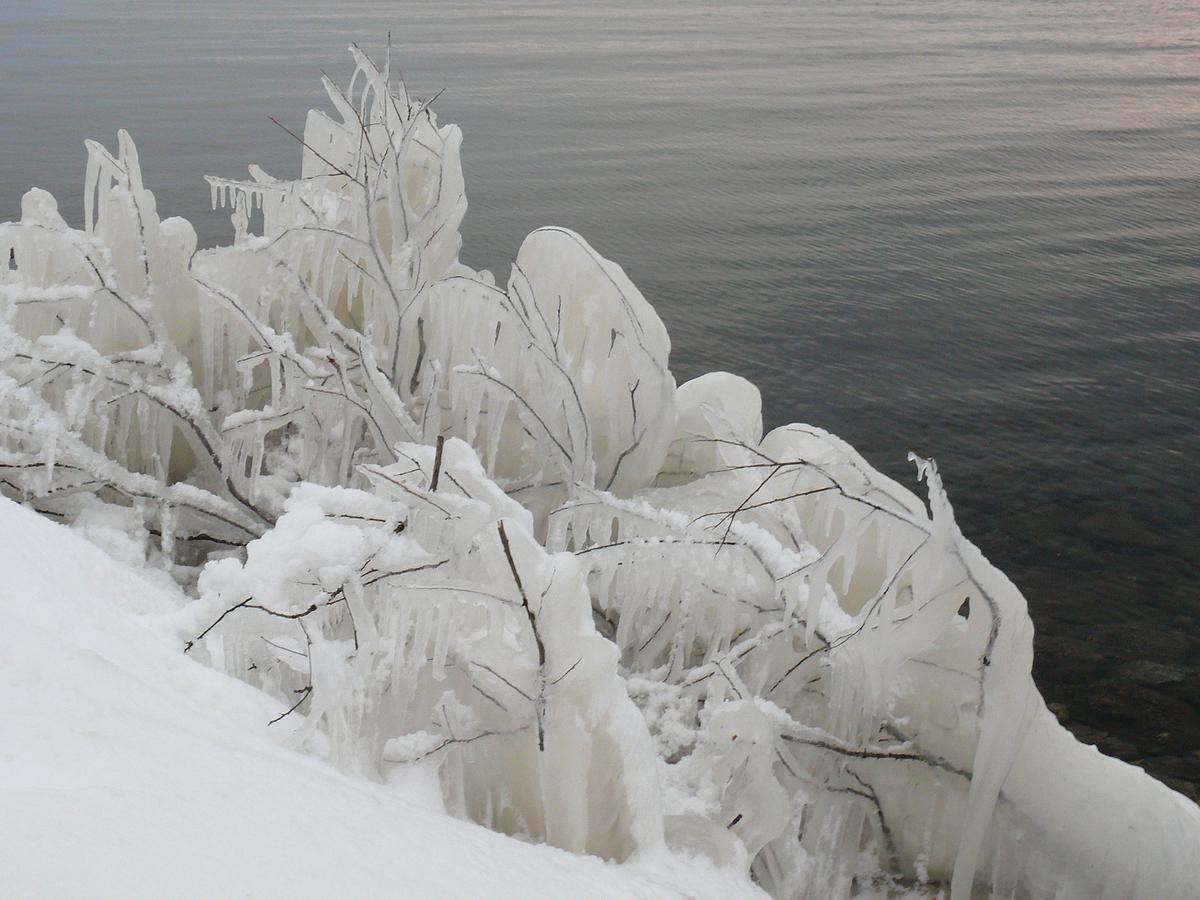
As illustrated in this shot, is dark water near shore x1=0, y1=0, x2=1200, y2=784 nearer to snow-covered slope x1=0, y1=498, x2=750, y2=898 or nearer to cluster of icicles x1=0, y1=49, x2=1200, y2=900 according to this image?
cluster of icicles x1=0, y1=49, x2=1200, y2=900

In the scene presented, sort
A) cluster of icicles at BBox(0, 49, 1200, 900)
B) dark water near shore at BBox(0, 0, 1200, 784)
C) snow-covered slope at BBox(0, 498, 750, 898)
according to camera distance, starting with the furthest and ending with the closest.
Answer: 1. dark water near shore at BBox(0, 0, 1200, 784)
2. cluster of icicles at BBox(0, 49, 1200, 900)
3. snow-covered slope at BBox(0, 498, 750, 898)

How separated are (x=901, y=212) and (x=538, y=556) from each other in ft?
40.7

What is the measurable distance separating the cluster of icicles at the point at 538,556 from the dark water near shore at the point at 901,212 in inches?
58.6

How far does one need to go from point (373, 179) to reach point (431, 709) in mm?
4260

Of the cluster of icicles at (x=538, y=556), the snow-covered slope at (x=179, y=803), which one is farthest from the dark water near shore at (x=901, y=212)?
the snow-covered slope at (x=179, y=803)

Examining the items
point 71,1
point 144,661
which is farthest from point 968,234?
point 71,1

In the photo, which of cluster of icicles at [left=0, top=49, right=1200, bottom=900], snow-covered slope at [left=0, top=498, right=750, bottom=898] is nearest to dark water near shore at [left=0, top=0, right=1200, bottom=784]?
cluster of icicles at [left=0, top=49, right=1200, bottom=900]

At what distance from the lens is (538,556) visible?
10.2 feet

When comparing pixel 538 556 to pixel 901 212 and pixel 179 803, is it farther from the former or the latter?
pixel 901 212

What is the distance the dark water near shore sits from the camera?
7168 mm

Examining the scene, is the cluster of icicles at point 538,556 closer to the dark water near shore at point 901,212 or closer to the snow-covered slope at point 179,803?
the snow-covered slope at point 179,803

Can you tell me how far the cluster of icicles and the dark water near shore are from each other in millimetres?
1488

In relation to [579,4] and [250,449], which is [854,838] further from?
[579,4]

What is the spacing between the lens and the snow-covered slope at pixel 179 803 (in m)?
1.64
